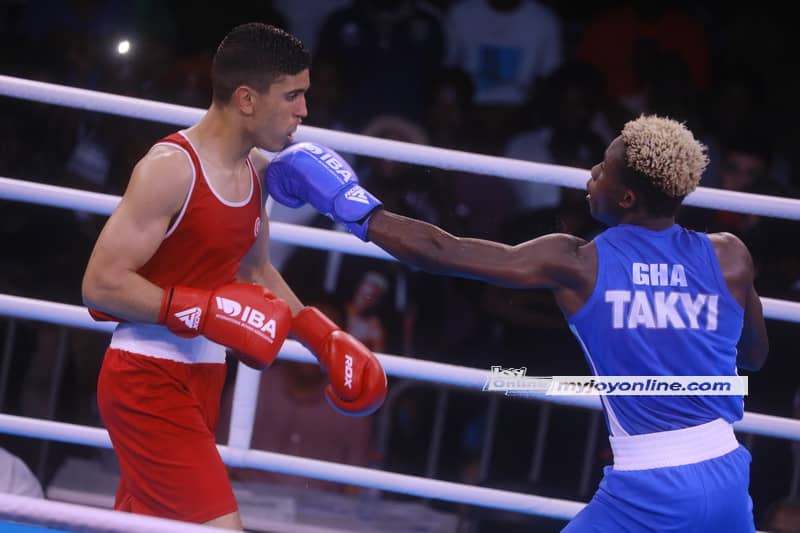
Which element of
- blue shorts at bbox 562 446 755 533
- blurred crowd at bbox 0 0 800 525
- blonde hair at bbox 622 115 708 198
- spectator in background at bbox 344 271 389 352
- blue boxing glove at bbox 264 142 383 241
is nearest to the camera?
blue shorts at bbox 562 446 755 533

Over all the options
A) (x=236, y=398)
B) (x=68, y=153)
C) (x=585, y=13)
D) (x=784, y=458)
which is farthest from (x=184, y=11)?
(x=784, y=458)

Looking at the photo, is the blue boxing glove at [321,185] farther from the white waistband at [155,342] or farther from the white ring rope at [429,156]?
the white waistband at [155,342]

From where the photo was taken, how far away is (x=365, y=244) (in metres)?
2.67

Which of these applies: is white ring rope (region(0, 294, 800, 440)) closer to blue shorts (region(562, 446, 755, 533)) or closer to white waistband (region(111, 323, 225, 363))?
white waistband (region(111, 323, 225, 363))

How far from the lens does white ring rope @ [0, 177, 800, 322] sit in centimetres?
268

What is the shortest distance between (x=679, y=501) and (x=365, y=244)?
1037 mm

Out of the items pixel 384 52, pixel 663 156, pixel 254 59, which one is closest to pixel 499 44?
pixel 384 52

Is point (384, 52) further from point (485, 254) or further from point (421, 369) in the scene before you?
point (485, 254)

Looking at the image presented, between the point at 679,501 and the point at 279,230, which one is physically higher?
the point at 279,230

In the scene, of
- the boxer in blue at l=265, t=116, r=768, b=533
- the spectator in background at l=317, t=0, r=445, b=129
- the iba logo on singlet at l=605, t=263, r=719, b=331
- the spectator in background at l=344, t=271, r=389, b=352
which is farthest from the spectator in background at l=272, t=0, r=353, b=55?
the iba logo on singlet at l=605, t=263, r=719, b=331

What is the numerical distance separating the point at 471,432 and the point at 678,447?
1709 millimetres

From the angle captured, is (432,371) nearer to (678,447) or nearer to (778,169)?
(678,447)

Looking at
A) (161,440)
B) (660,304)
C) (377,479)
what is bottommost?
(377,479)

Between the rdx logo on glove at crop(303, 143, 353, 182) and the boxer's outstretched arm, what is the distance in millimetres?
128
